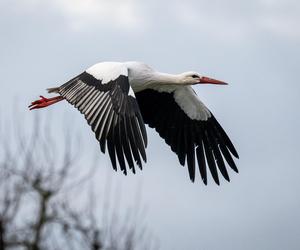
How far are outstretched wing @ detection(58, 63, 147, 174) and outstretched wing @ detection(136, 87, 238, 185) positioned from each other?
2027 millimetres

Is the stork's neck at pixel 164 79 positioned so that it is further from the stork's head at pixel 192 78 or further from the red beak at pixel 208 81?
the red beak at pixel 208 81

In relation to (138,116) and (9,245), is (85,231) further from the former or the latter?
(138,116)

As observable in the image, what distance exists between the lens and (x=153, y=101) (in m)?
15.4

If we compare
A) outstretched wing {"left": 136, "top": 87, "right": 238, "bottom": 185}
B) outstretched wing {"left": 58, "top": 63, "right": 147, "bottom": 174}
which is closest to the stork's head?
outstretched wing {"left": 136, "top": 87, "right": 238, "bottom": 185}

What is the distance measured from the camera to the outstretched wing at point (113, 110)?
11.9 m

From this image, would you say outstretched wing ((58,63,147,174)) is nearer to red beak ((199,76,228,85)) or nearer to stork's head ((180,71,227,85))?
stork's head ((180,71,227,85))

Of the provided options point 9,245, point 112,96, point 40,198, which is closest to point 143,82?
point 112,96

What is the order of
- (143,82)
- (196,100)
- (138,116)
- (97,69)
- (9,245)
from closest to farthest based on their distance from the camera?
1. (9,245)
2. (138,116)
3. (97,69)
4. (143,82)
5. (196,100)

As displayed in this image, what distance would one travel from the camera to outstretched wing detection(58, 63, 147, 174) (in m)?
11.9

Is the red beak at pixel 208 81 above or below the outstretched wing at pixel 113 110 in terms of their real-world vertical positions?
above

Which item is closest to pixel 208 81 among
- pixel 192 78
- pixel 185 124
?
pixel 192 78

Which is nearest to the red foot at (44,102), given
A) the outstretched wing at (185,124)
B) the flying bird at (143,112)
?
the flying bird at (143,112)

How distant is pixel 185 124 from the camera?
1543cm

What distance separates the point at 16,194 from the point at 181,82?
4.71m
